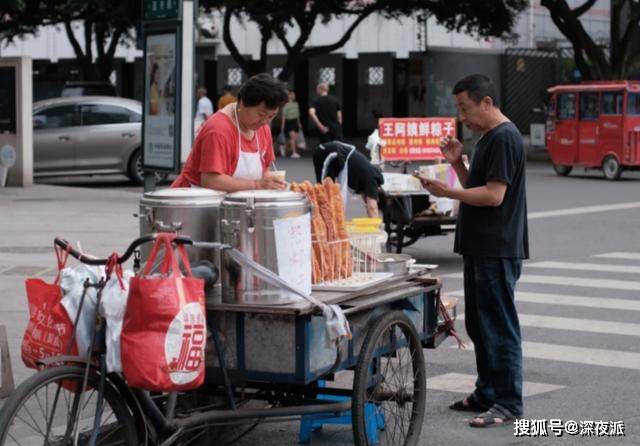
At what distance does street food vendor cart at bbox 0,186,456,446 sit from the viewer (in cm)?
482

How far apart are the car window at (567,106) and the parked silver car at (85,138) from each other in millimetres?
9532

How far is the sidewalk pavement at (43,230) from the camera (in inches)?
403

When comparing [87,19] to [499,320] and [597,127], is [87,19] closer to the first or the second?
[597,127]

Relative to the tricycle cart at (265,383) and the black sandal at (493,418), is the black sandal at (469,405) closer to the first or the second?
the black sandal at (493,418)

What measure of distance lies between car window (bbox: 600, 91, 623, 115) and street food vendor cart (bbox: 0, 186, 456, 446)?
20551 millimetres

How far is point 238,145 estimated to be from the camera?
6258 mm

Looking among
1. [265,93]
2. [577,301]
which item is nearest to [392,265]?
[265,93]

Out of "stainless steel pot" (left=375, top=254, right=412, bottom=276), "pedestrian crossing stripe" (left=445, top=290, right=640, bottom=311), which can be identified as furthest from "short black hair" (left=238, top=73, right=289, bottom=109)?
"pedestrian crossing stripe" (left=445, top=290, right=640, bottom=311)

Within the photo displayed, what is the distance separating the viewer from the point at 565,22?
33.2m

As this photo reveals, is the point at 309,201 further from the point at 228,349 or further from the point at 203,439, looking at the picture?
the point at 203,439

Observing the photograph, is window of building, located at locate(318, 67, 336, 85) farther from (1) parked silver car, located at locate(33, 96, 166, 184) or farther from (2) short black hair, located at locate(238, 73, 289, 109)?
(2) short black hair, located at locate(238, 73, 289, 109)

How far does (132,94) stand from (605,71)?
19.0 metres

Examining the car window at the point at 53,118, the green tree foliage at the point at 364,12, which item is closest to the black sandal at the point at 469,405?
the car window at the point at 53,118

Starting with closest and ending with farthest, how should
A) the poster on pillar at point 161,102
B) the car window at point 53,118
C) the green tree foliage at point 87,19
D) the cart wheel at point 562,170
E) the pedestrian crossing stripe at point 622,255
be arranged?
1. the poster on pillar at point 161,102
2. the pedestrian crossing stripe at point 622,255
3. the car window at point 53,118
4. the cart wheel at point 562,170
5. the green tree foliage at point 87,19
